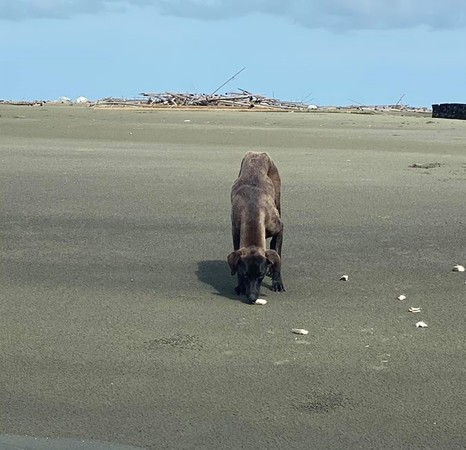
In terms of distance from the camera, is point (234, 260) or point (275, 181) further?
point (275, 181)

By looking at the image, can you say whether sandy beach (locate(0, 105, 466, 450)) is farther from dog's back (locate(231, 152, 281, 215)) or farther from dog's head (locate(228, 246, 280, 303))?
dog's back (locate(231, 152, 281, 215))

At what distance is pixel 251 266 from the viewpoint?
828cm

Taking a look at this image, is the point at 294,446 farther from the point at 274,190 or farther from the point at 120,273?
the point at 274,190

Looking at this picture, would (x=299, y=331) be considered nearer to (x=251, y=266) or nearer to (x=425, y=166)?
(x=251, y=266)

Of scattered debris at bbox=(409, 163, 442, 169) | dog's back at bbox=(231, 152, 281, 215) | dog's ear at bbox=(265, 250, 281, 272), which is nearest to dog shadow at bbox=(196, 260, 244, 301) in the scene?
dog's ear at bbox=(265, 250, 281, 272)

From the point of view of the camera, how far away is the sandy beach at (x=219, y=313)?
543 cm

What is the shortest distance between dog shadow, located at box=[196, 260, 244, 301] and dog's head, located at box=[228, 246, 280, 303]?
0.47ft

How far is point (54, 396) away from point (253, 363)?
4.45 ft

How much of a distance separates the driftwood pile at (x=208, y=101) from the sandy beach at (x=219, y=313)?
24686 mm

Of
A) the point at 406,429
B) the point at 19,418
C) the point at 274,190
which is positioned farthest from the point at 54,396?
the point at 274,190

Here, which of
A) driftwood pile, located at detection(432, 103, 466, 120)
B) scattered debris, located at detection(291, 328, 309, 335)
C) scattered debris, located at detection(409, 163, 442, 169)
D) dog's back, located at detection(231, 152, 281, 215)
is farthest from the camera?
driftwood pile, located at detection(432, 103, 466, 120)

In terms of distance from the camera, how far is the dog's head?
809cm

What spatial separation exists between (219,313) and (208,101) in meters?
32.7

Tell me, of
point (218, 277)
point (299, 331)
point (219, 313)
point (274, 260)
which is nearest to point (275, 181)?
point (218, 277)
